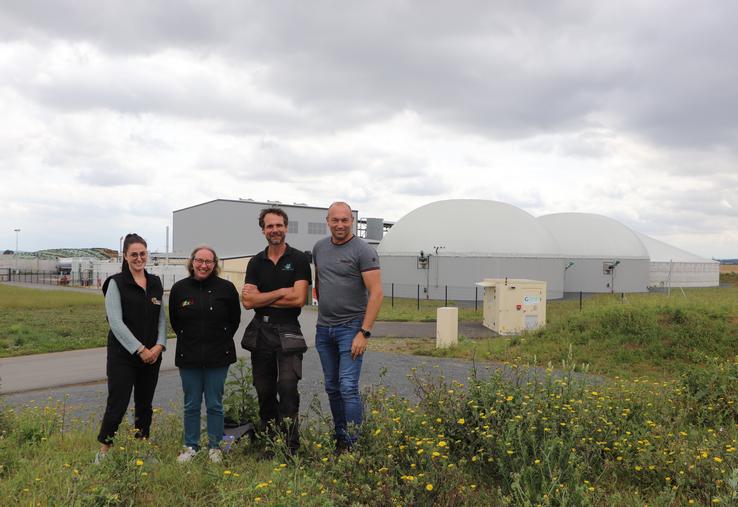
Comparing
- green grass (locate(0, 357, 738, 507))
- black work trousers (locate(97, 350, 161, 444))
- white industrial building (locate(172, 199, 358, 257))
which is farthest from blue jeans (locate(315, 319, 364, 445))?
white industrial building (locate(172, 199, 358, 257))

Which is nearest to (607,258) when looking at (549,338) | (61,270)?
(549,338)

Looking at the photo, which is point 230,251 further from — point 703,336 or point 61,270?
point 703,336

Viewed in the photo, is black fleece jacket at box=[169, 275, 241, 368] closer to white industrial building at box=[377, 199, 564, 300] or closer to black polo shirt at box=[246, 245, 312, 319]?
black polo shirt at box=[246, 245, 312, 319]

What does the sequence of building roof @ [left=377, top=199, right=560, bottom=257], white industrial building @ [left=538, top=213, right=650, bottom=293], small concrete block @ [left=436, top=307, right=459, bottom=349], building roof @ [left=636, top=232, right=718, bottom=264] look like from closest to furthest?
small concrete block @ [left=436, top=307, right=459, bottom=349], building roof @ [left=377, top=199, right=560, bottom=257], white industrial building @ [left=538, top=213, right=650, bottom=293], building roof @ [left=636, top=232, right=718, bottom=264]

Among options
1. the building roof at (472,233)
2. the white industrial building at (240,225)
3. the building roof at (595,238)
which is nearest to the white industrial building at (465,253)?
the building roof at (472,233)

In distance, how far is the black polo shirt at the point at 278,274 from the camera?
15.0 feet

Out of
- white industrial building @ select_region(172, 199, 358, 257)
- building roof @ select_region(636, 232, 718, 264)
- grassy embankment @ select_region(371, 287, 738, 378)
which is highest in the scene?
white industrial building @ select_region(172, 199, 358, 257)

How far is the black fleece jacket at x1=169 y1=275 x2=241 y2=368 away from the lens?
4.49m

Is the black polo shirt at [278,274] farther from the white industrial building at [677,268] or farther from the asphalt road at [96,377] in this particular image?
the white industrial building at [677,268]

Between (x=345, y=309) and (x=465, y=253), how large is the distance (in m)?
27.4

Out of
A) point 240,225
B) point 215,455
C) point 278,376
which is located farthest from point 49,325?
point 240,225

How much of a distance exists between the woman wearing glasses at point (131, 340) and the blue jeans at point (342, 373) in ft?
4.54

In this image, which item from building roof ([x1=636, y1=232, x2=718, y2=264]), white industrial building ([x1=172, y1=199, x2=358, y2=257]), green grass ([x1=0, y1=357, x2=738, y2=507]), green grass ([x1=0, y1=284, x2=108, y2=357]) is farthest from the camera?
white industrial building ([x1=172, y1=199, x2=358, y2=257])

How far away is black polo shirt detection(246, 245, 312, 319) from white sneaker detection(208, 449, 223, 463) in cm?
113
